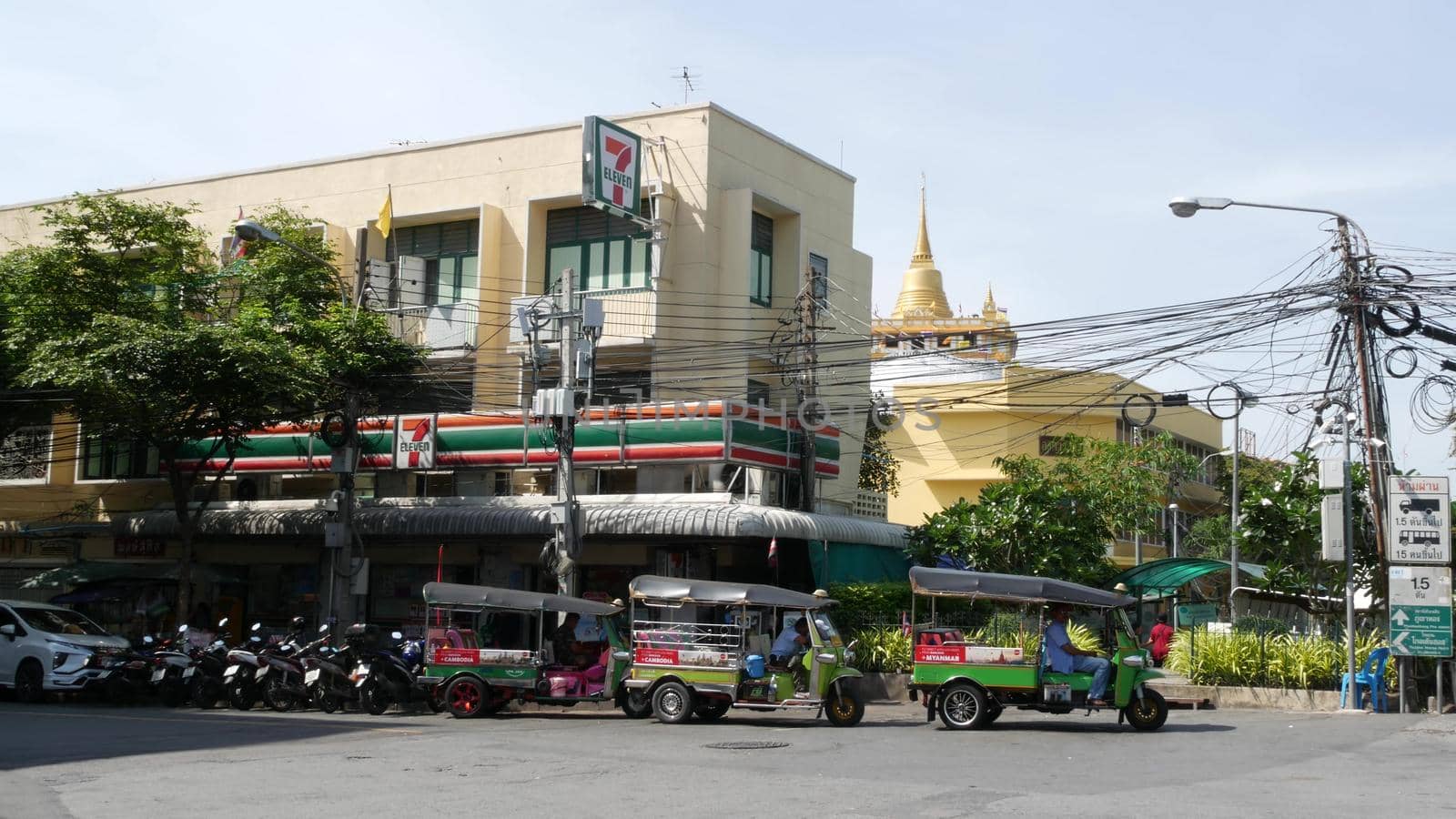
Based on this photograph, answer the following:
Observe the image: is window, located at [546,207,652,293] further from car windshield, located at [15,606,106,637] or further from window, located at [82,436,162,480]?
window, located at [82,436,162,480]

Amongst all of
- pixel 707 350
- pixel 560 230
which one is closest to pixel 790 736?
pixel 707 350

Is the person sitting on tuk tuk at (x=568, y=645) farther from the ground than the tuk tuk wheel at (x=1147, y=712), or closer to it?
farther from the ground

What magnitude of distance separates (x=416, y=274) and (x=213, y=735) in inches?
679

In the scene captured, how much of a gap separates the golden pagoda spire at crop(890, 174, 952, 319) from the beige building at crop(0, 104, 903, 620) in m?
36.1

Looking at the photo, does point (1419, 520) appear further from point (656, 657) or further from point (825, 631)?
point (656, 657)

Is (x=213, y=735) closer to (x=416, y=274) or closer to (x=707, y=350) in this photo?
(x=707, y=350)

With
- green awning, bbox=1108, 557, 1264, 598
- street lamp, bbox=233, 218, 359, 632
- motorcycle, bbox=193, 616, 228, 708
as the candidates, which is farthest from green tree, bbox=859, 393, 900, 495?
motorcycle, bbox=193, 616, 228, 708

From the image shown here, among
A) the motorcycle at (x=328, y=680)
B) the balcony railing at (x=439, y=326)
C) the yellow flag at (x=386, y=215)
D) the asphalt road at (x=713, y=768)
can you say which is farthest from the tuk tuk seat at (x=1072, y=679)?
the yellow flag at (x=386, y=215)

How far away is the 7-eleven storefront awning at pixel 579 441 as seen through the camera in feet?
87.7

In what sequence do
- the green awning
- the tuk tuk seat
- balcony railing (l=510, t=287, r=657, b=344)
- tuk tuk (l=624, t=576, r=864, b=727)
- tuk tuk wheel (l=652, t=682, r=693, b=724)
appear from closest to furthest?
the tuk tuk seat < tuk tuk (l=624, t=576, r=864, b=727) < tuk tuk wheel (l=652, t=682, r=693, b=724) < the green awning < balcony railing (l=510, t=287, r=657, b=344)

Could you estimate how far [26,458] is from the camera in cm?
3700

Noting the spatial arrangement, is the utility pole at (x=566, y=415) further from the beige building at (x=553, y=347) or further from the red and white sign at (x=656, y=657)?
the red and white sign at (x=656, y=657)

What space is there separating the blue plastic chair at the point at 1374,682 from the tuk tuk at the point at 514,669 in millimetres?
11030

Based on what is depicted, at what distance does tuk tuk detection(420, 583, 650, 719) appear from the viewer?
20.6 meters
